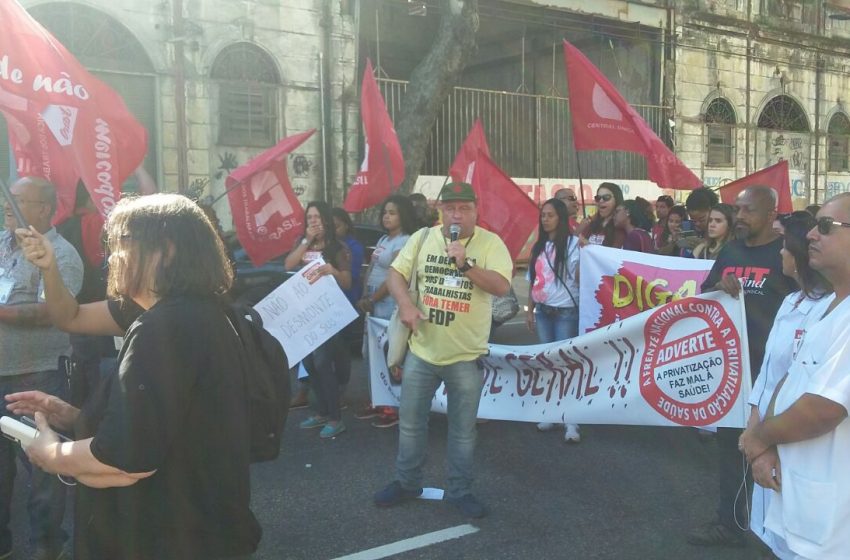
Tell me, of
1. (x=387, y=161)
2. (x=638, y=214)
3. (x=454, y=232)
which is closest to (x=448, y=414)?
(x=454, y=232)

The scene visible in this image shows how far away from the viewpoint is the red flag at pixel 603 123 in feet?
24.4

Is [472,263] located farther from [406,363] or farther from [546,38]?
[546,38]

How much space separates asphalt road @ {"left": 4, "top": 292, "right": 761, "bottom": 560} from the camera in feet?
Result: 13.7

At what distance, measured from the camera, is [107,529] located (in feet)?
7.00

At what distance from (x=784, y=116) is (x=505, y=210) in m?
18.6

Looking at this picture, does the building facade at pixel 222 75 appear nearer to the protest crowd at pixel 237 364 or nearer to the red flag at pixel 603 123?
the red flag at pixel 603 123

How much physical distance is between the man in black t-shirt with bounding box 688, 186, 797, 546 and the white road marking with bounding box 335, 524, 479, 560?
Result: 118 centimetres

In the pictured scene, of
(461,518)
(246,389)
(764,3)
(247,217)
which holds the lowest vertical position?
(461,518)

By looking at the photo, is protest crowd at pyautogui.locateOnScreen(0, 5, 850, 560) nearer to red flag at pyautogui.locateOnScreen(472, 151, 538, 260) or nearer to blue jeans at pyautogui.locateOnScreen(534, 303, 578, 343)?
blue jeans at pyautogui.locateOnScreen(534, 303, 578, 343)

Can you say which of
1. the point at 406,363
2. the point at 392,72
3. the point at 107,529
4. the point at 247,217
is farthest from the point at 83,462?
the point at 392,72

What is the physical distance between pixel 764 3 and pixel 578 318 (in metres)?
18.9

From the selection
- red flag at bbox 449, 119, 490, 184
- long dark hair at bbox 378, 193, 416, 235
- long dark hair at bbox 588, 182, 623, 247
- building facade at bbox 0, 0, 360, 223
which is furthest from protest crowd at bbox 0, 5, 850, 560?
building facade at bbox 0, 0, 360, 223

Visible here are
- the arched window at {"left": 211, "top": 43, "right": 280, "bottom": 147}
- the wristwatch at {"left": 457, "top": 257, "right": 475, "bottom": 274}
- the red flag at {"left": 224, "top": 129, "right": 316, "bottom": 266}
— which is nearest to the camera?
the wristwatch at {"left": 457, "top": 257, "right": 475, "bottom": 274}

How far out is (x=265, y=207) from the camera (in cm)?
743
